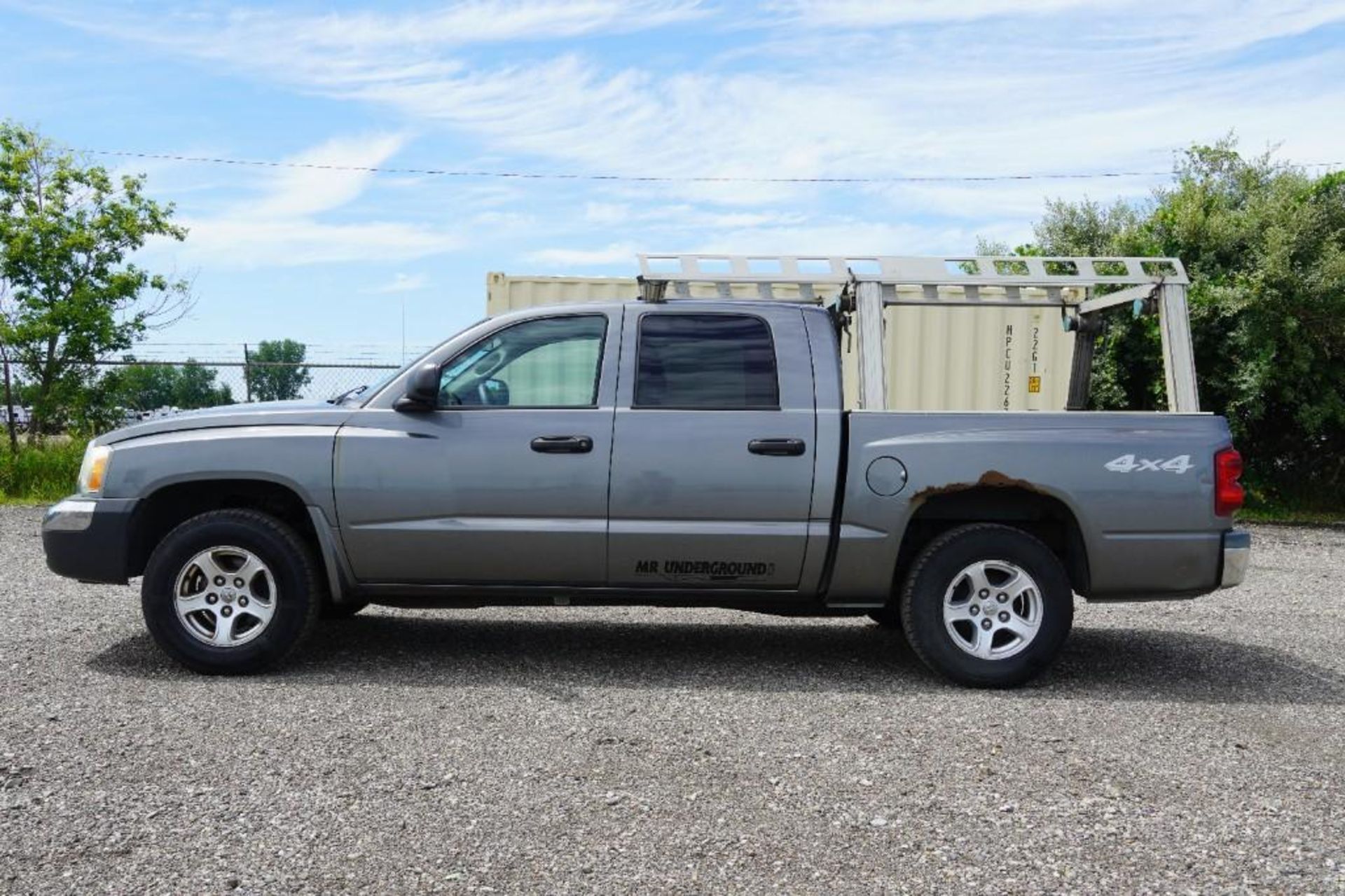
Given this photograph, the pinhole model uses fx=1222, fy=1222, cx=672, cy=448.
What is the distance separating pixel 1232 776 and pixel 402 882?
3154mm

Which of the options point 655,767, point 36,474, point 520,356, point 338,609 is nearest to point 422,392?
point 520,356

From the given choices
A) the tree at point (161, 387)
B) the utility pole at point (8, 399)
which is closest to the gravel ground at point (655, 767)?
the utility pole at point (8, 399)

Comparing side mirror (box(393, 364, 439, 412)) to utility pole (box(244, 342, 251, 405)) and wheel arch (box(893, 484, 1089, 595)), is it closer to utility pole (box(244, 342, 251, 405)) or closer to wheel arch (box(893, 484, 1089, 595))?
wheel arch (box(893, 484, 1089, 595))

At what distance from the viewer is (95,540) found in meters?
6.01

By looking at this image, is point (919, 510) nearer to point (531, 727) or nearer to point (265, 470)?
point (531, 727)

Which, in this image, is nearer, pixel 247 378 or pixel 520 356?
pixel 520 356

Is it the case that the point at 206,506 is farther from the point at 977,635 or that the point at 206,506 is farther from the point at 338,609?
the point at 977,635

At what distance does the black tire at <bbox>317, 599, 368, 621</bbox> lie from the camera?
6820mm

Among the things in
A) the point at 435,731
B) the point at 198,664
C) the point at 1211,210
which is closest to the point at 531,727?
the point at 435,731

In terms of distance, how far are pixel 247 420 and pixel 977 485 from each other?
3.62m

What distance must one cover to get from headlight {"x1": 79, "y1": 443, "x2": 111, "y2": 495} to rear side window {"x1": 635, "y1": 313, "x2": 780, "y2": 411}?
2669 millimetres

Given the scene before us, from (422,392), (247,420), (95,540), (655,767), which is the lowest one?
(655,767)

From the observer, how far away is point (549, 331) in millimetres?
6184

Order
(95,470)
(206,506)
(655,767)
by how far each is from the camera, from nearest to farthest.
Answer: (655,767) < (95,470) < (206,506)
